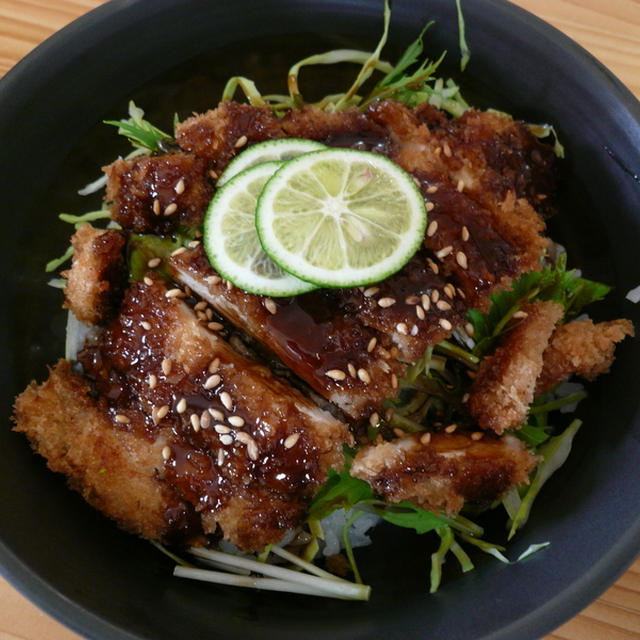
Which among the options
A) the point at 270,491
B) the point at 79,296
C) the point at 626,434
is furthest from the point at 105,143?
the point at 626,434

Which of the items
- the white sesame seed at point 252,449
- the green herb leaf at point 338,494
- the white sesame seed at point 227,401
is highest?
the white sesame seed at point 227,401

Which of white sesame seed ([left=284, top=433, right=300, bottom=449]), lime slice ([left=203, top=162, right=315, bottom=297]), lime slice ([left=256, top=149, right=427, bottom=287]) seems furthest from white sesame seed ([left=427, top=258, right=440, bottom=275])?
white sesame seed ([left=284, top=433, right=300, bottom=449])

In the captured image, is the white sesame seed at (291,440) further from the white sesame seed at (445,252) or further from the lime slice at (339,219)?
the white sesame seed at (445,252)

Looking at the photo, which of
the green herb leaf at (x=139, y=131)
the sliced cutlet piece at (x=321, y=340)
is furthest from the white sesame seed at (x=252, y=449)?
the green herb leaf at (x=139, y=131)

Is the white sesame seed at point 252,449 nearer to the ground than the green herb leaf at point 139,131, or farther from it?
nearer to the ground

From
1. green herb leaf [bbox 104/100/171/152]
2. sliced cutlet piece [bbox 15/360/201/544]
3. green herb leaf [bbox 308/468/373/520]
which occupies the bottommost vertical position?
sliced cutlet piece [bbox 15/360/201/544]

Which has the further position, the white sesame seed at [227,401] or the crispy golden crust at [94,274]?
the crispy golden crust at [94,274]

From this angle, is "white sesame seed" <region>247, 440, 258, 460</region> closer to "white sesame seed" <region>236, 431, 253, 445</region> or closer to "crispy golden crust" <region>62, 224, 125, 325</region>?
"white sesame seed" <region>236, 431, 253, 445</region>
